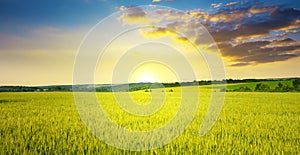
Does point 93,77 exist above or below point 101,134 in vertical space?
above

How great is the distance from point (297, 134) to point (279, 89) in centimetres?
5167

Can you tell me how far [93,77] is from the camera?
978 cm

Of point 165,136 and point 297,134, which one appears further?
point 297,134

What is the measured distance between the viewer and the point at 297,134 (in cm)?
764

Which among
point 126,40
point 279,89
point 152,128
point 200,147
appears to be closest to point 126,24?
point 126,40

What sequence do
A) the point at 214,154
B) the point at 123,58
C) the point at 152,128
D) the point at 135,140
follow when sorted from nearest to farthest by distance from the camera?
the point at 214,154 < the point at 135,140 < the point at 152,128 < the point at 123,58

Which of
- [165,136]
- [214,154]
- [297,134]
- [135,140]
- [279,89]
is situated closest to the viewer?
[214,154]

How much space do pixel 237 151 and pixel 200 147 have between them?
753mm

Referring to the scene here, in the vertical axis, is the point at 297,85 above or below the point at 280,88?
above

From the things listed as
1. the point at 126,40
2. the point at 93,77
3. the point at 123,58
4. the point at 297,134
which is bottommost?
the point at 297,134

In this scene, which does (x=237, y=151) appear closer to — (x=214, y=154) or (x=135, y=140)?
(x=214, y=154)

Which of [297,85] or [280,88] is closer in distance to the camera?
A: [280,88]

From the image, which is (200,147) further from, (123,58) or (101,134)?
(123,58)

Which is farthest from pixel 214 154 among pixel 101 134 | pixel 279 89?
pixel 279 89
